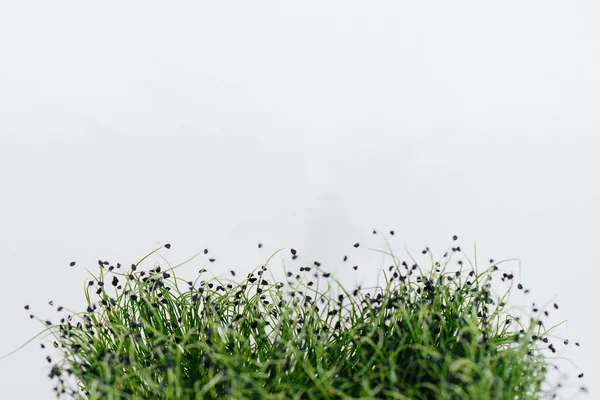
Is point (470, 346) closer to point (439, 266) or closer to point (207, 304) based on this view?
point (439, 266)

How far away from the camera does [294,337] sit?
1.89 m

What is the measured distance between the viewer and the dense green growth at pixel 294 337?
1.71 m

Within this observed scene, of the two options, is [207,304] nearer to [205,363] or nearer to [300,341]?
[205,363]

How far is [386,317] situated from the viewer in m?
1.89

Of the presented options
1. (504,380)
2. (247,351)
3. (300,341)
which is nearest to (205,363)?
(247,351)

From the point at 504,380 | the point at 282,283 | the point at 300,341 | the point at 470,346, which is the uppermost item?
the point at 282,283

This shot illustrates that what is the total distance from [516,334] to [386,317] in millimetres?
352

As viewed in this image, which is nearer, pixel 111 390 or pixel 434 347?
pixel 111 390

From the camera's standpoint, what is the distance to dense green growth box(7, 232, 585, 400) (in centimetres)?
171

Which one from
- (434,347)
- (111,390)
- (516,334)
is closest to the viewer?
(111,390)

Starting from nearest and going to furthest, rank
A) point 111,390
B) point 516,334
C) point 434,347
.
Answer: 1. point 111,390
2. point 434,347
3. point 516,334

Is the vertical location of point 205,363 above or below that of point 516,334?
above

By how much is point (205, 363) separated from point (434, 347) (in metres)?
0.58

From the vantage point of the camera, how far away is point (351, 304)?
6.40 feet
